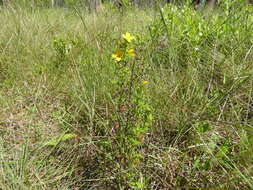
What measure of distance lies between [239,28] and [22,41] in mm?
1808

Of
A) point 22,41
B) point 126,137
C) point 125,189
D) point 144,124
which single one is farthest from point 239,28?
point 22,41

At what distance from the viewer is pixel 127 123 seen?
0.71 meters

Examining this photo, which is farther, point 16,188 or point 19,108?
point 19,108

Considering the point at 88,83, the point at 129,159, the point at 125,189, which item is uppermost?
the point at 88,83

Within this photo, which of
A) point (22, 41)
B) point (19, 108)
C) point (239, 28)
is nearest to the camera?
point (19, 108)

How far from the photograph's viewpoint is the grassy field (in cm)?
70

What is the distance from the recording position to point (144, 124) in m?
0.76

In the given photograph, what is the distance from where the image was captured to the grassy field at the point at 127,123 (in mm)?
700

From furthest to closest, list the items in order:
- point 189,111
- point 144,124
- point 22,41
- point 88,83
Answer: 1. point 22,41
2. point 88,83
3. point 189,111
4. point 144,124

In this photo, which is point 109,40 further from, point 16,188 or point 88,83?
point 16,188

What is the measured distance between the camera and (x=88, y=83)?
3.47 ft

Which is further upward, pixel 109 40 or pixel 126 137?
pixel 109 40

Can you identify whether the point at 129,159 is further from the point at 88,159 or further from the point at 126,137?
the point at 88,159

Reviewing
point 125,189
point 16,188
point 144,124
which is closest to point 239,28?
point 144,124
